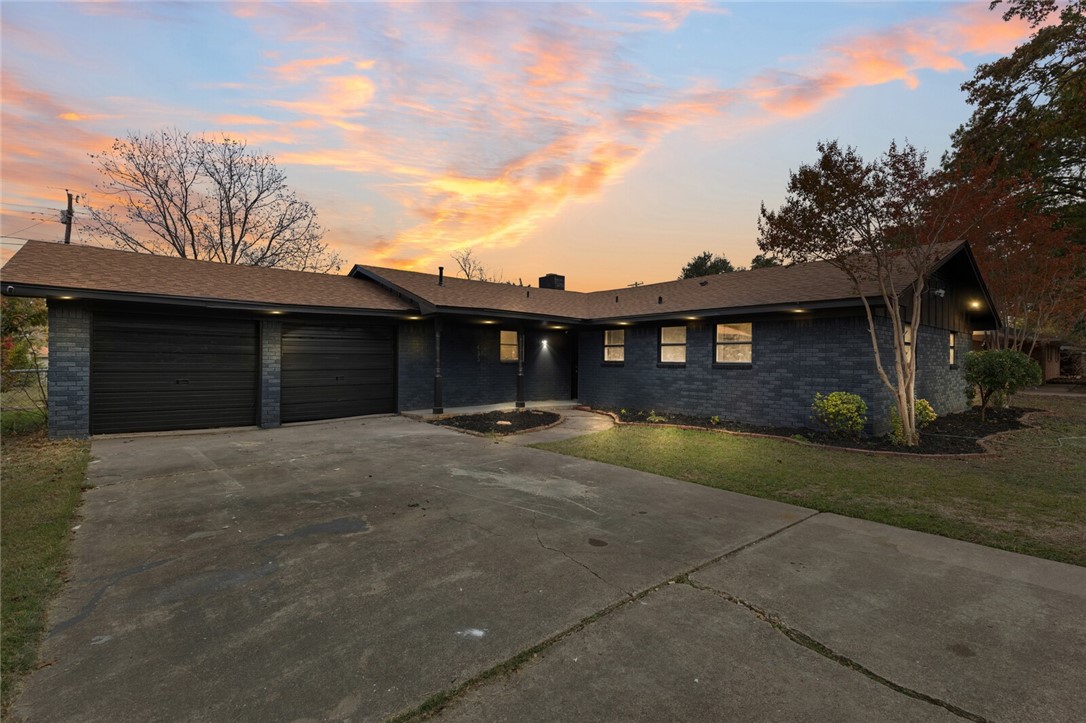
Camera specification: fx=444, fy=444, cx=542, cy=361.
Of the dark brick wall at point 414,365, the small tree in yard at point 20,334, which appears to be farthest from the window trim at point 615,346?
the small tree in yard at point 20,334

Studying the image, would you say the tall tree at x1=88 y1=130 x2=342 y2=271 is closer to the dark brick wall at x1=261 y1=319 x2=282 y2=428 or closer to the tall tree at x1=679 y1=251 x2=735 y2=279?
the dark brick wall at x1=261 y1=319 x2=282 y2=428

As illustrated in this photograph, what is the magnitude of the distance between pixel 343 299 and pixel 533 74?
25.1 ft

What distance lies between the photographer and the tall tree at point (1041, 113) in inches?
622

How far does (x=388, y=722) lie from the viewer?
6.70ft

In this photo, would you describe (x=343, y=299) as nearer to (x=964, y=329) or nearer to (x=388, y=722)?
(x=388, y=722)

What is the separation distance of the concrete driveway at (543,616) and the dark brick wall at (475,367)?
27.2 feet

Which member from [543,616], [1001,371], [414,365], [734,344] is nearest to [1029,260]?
[1001,371]

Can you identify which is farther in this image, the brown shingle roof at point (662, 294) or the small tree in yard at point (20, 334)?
the small tree in yard at point (20, 334)

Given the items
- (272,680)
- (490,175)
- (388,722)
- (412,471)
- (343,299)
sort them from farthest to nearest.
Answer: (490,175) → (343,299) → (412,471) → (272,680) → (388,722)

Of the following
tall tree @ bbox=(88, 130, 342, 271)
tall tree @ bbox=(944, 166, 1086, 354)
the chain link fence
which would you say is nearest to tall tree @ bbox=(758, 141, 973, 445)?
tall tree @ bbox=(944, 166, 1086, 354)

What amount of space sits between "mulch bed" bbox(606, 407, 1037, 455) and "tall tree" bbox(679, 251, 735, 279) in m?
27.4

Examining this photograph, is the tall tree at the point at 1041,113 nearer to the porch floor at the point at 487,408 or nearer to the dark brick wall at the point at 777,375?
the dark brick wall at the point at 777,375

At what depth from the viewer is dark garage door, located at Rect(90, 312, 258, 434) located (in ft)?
31.8

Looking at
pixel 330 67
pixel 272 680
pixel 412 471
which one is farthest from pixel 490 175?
pixel 272 680
